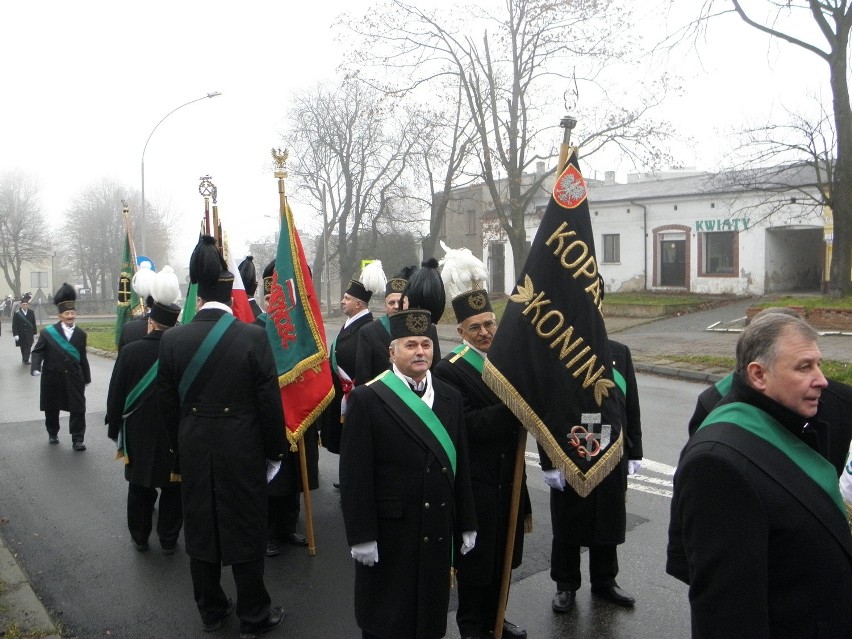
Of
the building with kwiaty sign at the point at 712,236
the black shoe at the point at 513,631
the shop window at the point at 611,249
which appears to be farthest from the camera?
the shop window at the point at 611,249

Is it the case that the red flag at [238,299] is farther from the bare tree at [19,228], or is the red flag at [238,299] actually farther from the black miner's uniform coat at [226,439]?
the bare tree at [19,228]

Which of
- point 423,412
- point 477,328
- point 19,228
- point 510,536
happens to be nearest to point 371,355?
point 477,328

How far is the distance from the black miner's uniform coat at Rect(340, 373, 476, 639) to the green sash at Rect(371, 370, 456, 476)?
0.05 metres

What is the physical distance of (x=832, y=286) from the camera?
20797 mm

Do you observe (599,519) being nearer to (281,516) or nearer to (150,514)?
(281,516)

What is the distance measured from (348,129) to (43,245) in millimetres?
37565

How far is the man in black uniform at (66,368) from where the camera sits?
964 centimetres

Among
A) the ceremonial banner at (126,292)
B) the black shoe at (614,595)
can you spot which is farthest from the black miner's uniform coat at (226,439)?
the ceremonial banner at (126,292)

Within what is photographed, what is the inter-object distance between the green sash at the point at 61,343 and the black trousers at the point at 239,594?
6235 mm

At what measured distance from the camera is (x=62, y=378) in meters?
9.70

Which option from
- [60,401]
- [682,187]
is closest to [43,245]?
[682,187]

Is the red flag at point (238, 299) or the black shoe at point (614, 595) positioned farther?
the red flag at point (238, 299)

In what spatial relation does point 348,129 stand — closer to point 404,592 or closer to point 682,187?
point 682,187

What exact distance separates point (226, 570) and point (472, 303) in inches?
115
